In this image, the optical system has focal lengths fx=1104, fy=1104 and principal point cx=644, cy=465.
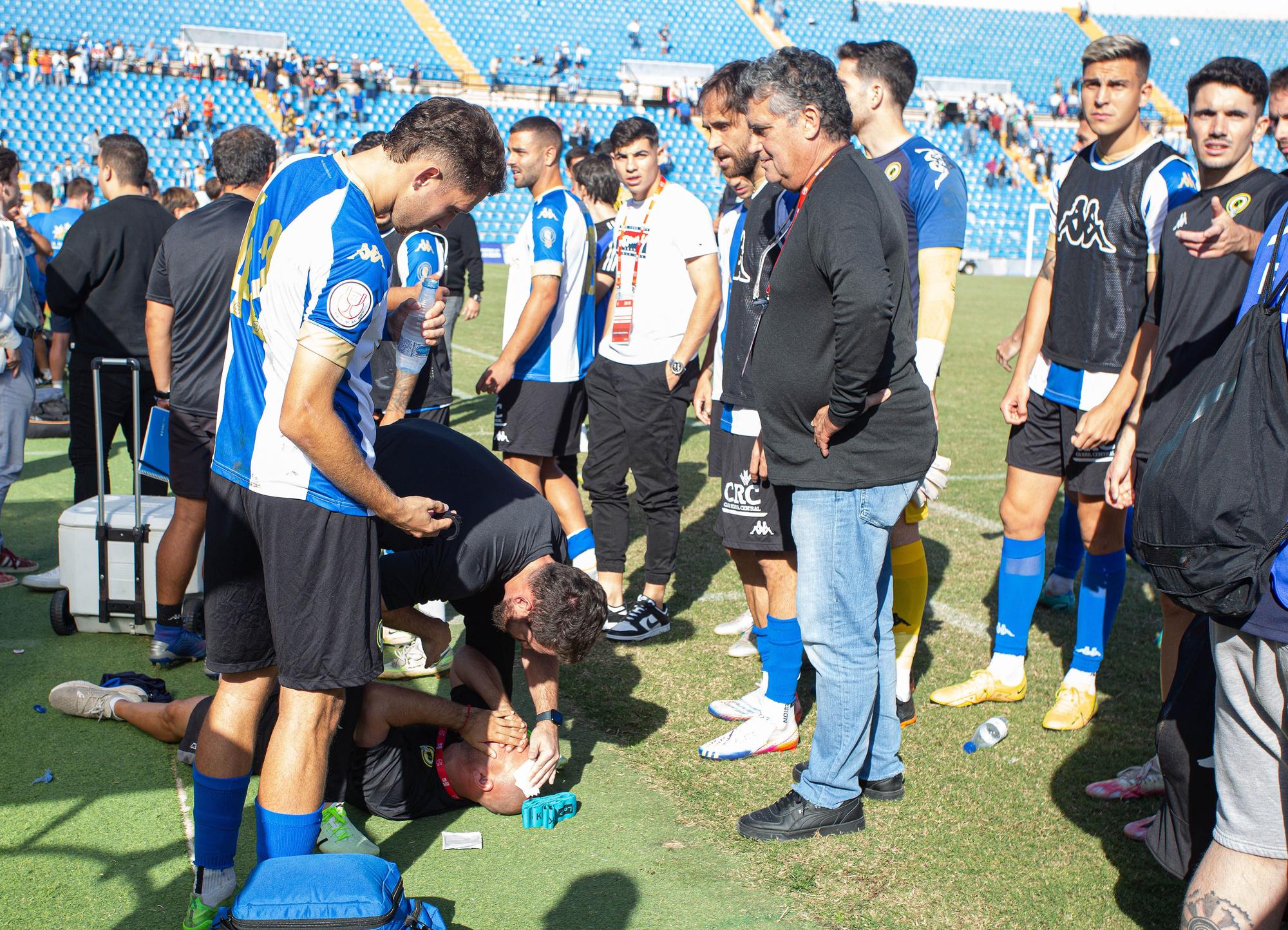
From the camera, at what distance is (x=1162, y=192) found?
400 centimetres

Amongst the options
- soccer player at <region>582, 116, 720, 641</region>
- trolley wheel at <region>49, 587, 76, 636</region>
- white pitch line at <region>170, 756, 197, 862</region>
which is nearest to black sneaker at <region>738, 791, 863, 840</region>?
white pitch line at <region>170, 756, 197, 862</region>

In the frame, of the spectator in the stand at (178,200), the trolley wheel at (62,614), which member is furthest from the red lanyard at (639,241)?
the spectator in the stand at (178,200)

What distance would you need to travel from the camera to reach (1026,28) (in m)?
48.2

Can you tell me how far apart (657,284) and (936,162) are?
5.86 feet

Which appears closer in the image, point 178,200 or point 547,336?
point 547,336

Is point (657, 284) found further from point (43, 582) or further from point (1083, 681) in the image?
point (43, 582)

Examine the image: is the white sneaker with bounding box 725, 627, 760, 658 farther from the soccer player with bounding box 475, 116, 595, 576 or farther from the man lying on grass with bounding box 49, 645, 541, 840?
the man lying on grass with bounding box 49, 645, 541, 840

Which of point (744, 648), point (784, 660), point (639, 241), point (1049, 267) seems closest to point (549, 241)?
point (639, 241)

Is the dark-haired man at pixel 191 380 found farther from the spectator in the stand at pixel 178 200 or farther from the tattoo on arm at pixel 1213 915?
the spectator in the stand at pixel 178 200

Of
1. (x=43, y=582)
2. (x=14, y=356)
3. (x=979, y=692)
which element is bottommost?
(x=43, y=582)

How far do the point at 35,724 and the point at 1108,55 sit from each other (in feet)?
15.4

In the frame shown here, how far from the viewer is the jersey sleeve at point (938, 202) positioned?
3973 millimetres

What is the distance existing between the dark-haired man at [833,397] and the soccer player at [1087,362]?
1182 mm

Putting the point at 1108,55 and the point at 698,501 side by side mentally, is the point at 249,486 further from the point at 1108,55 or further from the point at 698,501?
the point at 698,501
